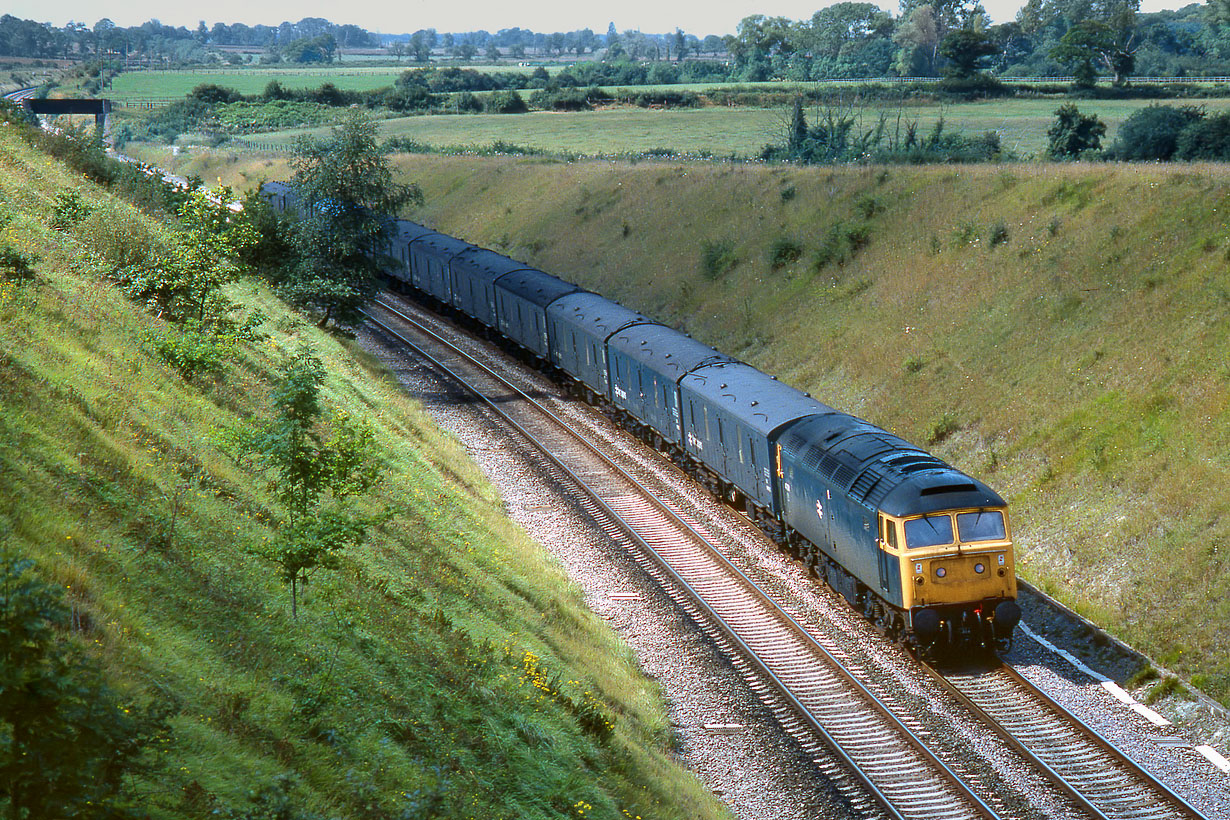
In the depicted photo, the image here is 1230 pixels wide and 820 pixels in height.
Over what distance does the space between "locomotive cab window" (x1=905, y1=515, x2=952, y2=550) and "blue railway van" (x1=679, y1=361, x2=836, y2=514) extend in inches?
210

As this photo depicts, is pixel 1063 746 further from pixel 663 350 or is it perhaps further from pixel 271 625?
pixel 663 350

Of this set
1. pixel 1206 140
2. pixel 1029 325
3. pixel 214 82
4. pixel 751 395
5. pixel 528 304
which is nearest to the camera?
pixel 751 395

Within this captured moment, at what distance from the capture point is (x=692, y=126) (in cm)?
9756

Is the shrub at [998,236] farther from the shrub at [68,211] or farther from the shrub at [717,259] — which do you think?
the shrub at [68,211]

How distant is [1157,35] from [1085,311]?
8809 cm

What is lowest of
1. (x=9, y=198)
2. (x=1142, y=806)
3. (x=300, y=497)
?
(x=1142, y=806)

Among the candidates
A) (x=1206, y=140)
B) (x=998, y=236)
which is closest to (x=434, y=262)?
(x=998, y=236)

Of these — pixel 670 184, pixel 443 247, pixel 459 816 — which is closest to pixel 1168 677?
pixel 459 816

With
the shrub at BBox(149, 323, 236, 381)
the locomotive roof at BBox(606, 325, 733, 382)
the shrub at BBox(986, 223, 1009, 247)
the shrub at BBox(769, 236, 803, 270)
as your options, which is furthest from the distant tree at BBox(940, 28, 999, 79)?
the shrub at BBox(149, 323, 236, 381)

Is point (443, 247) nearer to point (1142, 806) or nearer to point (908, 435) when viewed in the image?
point (908, 435)

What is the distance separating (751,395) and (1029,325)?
11128 mm

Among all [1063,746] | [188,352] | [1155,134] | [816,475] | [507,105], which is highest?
[507,105]

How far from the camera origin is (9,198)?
2677 centimetres

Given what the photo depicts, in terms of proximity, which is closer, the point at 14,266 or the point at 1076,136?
the point at 14,266
